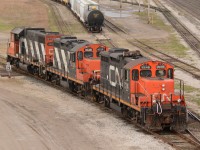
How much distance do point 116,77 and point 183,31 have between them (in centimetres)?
4265

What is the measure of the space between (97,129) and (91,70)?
804cm

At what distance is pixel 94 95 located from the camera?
32.4 metres

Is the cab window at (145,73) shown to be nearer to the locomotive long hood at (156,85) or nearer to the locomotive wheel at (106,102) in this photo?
the locomotive long hood at (156,85)

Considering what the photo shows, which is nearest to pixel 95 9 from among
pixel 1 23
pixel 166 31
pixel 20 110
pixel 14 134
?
pixel 166 31

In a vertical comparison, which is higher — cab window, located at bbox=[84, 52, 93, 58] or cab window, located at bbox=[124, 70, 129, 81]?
cab window, located at bbox=[124, 70, 129, 81]

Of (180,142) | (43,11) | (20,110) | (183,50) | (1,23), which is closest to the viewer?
(180,142)

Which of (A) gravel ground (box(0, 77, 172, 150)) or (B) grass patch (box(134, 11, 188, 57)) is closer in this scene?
(A) gravel ground (box(0, 77, 172, 150))

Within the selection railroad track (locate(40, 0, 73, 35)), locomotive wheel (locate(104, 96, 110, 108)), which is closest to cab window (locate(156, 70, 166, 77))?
locomotive wheel (locate(104, 96, 110, 108))

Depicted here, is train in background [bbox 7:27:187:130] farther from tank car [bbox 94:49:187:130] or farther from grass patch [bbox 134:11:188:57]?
grass patch [bbox 134:11:188:57]

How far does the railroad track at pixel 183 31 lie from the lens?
194 feet

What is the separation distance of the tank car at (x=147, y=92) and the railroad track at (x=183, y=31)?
27.7m

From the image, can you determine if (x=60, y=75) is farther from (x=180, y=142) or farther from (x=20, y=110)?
(x=180, y=142)

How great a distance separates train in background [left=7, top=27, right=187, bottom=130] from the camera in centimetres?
2539

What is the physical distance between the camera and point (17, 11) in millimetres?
85312
